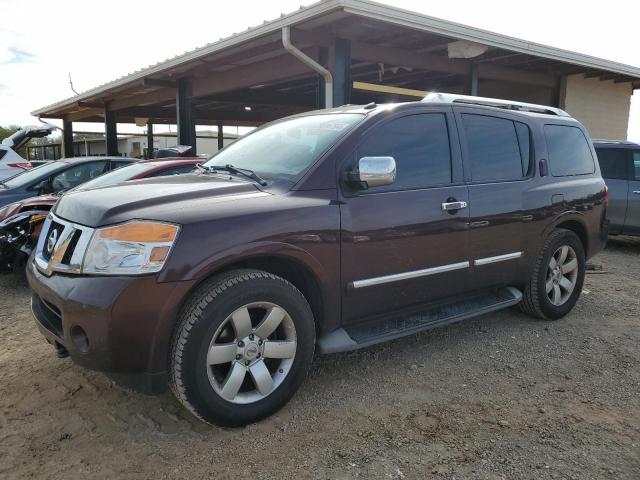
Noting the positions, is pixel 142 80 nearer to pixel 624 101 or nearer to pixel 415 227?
pixel 415 227

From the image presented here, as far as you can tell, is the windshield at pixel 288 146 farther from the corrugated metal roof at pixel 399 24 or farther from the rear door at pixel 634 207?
the rear door at pixel 634 207

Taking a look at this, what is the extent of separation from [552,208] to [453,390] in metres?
2.03

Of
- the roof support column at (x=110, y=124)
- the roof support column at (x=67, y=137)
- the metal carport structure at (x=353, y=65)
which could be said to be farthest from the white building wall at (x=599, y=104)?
the roof support column at (x=67, y=137)

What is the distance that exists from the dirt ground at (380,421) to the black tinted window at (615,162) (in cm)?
507

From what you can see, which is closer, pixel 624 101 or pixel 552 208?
pixel 552 208

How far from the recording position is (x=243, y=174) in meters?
3.38

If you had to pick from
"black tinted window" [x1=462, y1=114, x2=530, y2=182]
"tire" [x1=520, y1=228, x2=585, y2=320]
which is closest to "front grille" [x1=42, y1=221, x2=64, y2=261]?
"black tinted window" [x1=462, y1=114, x2=530, y2=182]

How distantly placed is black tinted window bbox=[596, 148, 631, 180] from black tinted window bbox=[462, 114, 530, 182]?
487 cm

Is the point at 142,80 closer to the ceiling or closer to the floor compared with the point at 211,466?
closer to the ceiling

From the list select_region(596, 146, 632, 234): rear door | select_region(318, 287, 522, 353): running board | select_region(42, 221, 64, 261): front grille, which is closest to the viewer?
select_region(42, 221, 64, 261): front grille

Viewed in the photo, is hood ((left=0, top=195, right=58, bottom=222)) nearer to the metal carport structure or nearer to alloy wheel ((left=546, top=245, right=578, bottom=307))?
the metal carport structure

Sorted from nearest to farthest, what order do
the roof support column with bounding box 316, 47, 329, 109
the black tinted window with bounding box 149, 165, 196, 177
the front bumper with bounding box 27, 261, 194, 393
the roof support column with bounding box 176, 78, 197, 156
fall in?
the front bumper with bounding box 27, 261, 194, 393 < the black tinted window with bounding box 149, 165, 196, 177 < the roof support column with bounding box 316, 47, 329, 109 < the roof support column with bounding box 176, 78, 197, 156

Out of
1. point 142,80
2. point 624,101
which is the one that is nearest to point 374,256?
point 142,80

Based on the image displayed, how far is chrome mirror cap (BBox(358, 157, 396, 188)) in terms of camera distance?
3.00m
